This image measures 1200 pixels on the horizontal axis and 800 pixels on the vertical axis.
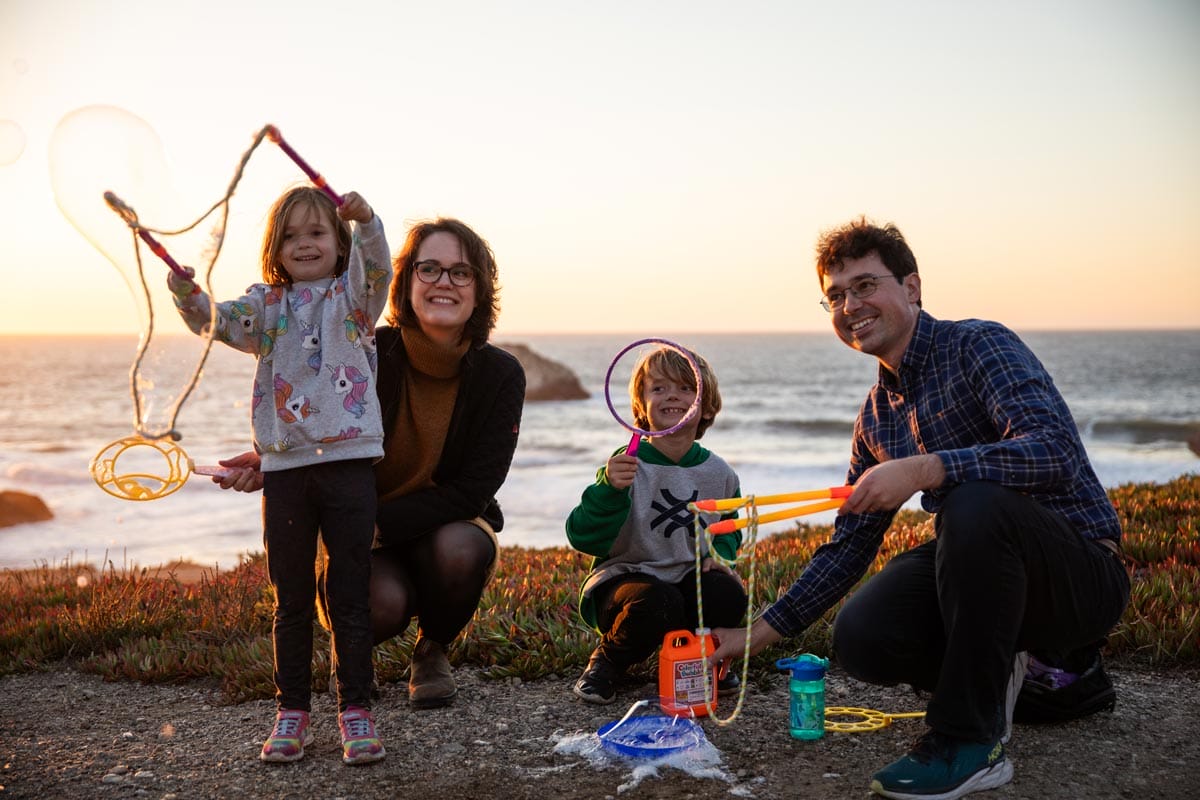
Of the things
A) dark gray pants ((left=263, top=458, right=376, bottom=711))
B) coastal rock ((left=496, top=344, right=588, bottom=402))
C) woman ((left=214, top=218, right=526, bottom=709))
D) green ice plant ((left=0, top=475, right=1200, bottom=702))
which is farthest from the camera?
coastal rock ((left=496, top=344, right=588, bottom=402))

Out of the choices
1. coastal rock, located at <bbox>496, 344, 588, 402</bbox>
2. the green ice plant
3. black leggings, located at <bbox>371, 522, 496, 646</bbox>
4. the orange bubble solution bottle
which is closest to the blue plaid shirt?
the orange bubble solution bottle

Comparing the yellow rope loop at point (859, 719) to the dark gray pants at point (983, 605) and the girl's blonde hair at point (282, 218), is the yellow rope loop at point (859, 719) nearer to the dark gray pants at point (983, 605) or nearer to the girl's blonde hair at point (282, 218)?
the dark gray pants at point (983, 605)

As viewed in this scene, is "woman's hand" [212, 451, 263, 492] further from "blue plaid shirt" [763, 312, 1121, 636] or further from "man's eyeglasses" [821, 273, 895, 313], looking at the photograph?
"man's eyeglasses" [821, 273, 895, 313]

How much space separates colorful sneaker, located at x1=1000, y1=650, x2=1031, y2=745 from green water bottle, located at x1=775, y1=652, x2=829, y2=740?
64cm

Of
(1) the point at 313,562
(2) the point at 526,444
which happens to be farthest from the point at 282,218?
(2) the point at 526,444

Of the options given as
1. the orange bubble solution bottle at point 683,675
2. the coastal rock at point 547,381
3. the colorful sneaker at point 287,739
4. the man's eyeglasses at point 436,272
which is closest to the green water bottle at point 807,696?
the orange bubble solution bottle at point 683,675

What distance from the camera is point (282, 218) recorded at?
3775 millimetres

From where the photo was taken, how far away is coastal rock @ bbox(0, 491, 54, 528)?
49.2 ft

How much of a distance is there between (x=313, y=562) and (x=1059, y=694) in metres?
2.91

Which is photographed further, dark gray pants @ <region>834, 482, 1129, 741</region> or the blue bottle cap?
the blue bottle cap

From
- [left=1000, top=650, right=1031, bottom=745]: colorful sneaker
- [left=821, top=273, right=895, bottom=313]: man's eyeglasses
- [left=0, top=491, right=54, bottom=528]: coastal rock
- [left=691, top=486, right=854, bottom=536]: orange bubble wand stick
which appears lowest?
[left=0, top=491, right=54, bottom=528]: coastal rock

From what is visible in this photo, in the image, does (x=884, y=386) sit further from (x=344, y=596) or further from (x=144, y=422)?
(x=144, y=422)

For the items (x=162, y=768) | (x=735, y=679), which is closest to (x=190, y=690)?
(x=162, y=768)

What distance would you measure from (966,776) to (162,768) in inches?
113
